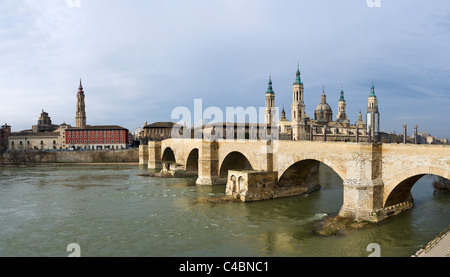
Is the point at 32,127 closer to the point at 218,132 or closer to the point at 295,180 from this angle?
the point at 218,132

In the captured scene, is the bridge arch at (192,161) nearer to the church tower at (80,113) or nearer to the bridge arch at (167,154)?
the bridge arch at (167,154)

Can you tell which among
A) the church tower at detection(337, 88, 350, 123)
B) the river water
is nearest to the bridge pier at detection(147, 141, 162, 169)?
the river water

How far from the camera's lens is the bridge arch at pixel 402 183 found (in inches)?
669

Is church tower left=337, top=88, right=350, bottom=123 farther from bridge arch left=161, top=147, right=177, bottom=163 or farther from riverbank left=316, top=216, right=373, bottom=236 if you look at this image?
riverbank left=316, top=216, right=373, bottom=236

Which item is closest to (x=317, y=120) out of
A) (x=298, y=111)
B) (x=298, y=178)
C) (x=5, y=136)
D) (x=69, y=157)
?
(x=298, y=111)

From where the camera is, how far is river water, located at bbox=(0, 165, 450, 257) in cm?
1623

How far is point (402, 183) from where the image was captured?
62.1ft

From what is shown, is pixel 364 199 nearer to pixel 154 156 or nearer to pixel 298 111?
pixel 154 156

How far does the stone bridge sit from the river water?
1230mm

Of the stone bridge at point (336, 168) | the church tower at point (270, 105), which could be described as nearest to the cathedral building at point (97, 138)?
the church tower at point (270, 105)

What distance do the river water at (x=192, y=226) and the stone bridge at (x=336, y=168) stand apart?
1.23 metres
